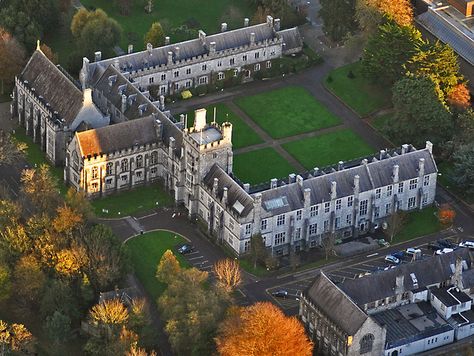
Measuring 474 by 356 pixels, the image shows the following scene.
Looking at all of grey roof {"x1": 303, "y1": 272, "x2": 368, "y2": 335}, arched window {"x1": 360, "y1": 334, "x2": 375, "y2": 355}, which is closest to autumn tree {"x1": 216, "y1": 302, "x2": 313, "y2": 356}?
grey roof {"x1": 303, "y1": 272, "x2": 368, "y2": 335}

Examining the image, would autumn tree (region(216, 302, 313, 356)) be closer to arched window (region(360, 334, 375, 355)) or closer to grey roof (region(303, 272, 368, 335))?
grey roof (region(303, 272, 368, 335))

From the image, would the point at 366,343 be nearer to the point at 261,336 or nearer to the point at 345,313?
the point at 345,313

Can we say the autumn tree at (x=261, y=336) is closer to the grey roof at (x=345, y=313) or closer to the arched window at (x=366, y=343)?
the grey roof at (x=345, y=313)

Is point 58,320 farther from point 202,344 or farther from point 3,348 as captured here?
point 202,344

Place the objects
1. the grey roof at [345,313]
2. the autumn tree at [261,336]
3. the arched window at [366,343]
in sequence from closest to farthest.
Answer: the autumn tree at [261,336] < the grey roof at [345,313] < the arched window at [366,343]

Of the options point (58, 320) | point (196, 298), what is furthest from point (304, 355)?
point (58, 320)

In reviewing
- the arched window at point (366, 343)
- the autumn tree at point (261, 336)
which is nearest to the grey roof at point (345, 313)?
the arched window at point (366, 343)
